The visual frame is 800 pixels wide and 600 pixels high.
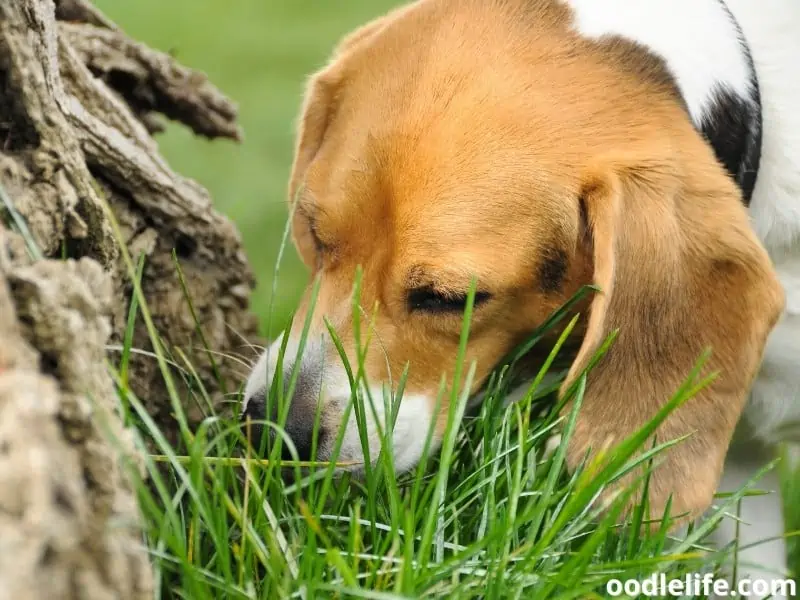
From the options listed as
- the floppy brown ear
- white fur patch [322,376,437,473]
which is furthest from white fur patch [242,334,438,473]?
the floppy brown ear

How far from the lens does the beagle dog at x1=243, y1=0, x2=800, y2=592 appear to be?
2.15m

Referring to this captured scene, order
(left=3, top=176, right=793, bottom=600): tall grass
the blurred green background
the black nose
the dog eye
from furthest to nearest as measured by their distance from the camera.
Answer: the blurred green background → the dog eye → the black nose → (left=3, top=176, right=793, bottom=600): tall grass

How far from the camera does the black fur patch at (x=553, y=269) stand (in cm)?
228

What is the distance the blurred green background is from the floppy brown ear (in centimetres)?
203

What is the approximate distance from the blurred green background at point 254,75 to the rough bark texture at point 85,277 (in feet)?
3.62

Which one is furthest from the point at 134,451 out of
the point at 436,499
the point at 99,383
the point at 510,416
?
the point at 510,416

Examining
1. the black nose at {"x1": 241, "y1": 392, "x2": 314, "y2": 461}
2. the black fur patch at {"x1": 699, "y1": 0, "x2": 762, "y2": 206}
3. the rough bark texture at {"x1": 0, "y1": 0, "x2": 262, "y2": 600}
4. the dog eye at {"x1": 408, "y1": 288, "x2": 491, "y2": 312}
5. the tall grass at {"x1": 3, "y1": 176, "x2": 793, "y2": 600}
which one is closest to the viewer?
the rough bark texture at {"x1": 0, "y1": 0, "x2": 262, "y2": 600}

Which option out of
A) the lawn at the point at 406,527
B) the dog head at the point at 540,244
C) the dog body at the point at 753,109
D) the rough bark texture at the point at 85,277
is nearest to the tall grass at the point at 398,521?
the lawn at the point at 406,527

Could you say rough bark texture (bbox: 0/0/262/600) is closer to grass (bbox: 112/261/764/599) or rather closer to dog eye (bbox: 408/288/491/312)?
grass (bbox: 112/261/764/599)

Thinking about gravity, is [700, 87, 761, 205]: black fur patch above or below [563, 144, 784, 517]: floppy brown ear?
above

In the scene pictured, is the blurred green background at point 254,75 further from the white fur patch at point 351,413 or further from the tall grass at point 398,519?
the tall grass at point 398,519

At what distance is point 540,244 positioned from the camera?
225 cm

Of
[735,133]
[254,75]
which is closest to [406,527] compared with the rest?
[735,133]

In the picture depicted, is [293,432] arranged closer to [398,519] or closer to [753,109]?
→ [398,519]
